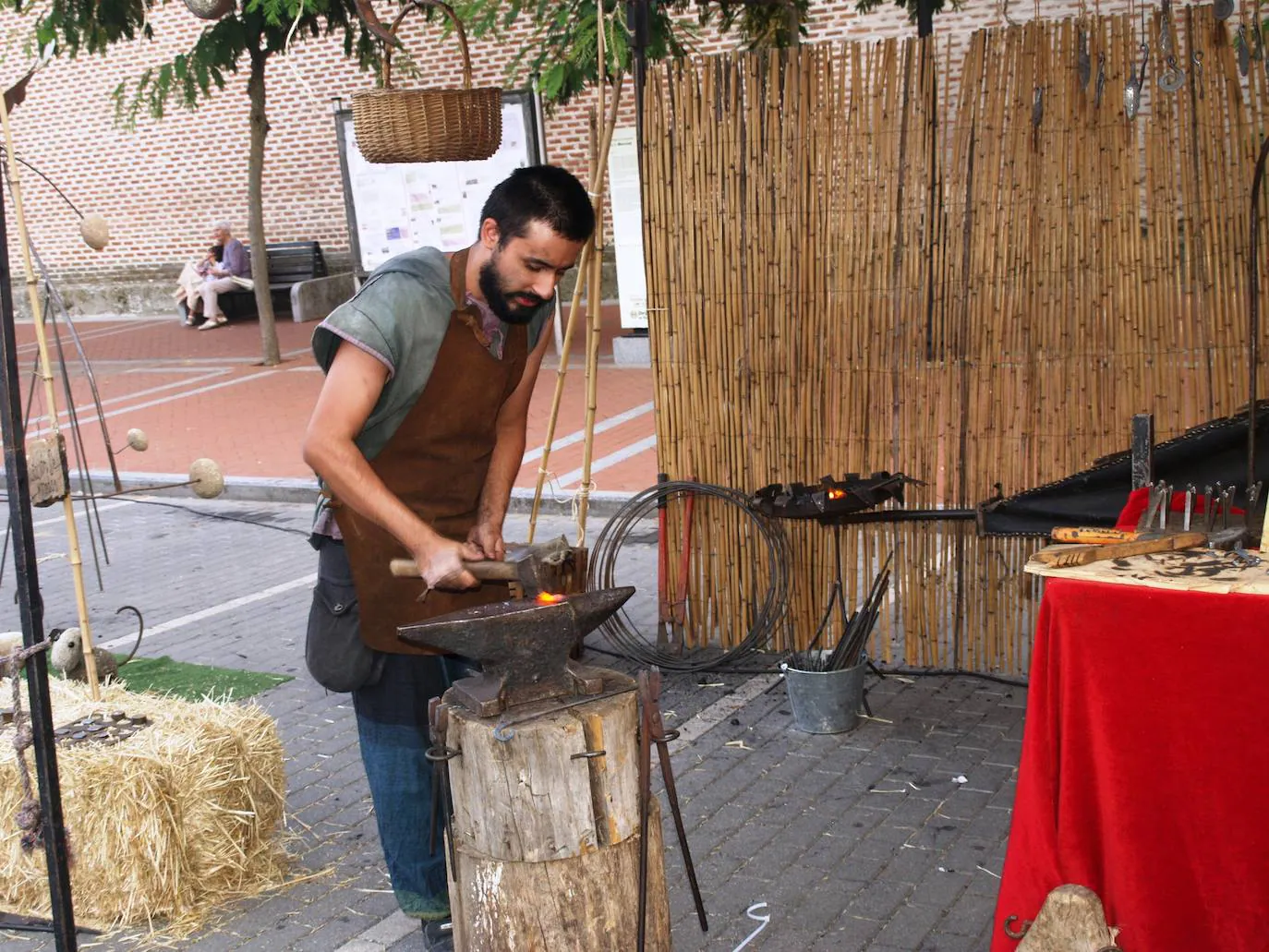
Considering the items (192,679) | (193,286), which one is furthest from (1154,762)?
(193,286)

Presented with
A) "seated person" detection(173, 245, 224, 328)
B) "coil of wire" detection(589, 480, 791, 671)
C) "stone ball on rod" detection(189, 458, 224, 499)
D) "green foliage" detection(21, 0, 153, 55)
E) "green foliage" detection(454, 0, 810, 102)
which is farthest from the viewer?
"seated person" detection(173, 245, 224, 328)

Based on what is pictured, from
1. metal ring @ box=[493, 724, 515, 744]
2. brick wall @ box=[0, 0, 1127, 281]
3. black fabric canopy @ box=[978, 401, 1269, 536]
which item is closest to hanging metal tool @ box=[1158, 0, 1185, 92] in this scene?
black fabric canopy @ box=[978, 401, 1269, 536]

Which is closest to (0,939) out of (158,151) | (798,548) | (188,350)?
(798,548)

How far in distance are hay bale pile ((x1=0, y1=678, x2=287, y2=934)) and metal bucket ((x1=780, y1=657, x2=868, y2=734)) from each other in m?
1.73

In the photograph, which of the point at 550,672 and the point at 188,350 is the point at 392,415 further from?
the point at 188,350

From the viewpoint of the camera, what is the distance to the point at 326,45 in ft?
54.6

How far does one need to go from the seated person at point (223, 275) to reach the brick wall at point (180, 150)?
792 mm

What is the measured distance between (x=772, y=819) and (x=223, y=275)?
49.5ft

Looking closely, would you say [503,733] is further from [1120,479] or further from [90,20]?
[90,20]

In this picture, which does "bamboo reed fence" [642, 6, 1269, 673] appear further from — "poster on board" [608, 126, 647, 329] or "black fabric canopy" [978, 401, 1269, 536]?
"poster on board" [608, 126, 647, 329]

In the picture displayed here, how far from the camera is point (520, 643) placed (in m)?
2.48

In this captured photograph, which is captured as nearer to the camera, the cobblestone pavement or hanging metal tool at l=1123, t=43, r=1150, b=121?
the cobblestone pavement

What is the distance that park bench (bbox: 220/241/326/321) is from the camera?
692 inches

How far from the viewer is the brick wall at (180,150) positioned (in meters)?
16.7
